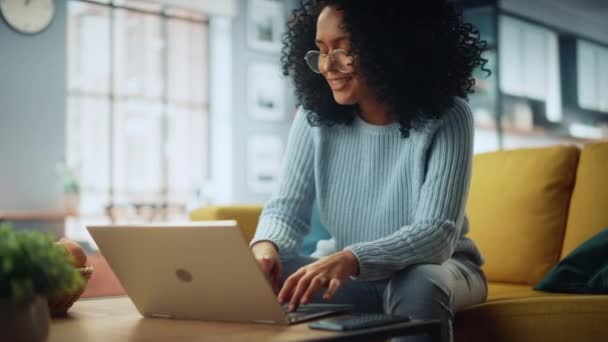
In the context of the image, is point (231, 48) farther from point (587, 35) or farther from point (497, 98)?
point (587, 35)

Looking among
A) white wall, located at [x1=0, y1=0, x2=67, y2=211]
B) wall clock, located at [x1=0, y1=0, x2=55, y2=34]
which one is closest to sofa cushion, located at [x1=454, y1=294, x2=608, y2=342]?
white wall, located at [x1=0, y1=0, x2=67, y2=211]

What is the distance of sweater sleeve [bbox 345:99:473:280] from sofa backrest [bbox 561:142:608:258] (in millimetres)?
596

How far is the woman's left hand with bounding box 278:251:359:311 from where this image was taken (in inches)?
46.6

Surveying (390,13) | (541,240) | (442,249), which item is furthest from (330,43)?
(541,240)

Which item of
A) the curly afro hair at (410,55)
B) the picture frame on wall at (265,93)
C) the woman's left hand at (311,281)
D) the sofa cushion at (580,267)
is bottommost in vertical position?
the sofa cushion at (580,267)

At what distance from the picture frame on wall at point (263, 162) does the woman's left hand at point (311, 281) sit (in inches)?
200

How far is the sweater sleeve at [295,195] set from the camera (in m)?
1.63

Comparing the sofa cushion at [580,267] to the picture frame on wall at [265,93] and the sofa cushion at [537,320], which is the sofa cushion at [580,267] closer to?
the sofa cushion at [537,320]

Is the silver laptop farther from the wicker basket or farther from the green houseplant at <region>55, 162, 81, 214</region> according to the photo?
the green houseplant at <region>55, 162, 81, 214</region>

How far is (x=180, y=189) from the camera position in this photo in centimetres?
620

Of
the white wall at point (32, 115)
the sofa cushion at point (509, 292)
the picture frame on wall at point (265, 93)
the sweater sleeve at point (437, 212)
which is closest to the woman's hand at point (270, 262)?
the sweater sleeve at point (437, 212)

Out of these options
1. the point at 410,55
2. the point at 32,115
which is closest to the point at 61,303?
the point at 410,55

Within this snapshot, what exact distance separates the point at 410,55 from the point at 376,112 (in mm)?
144

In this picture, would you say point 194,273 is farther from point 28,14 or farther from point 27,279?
point 28,14
